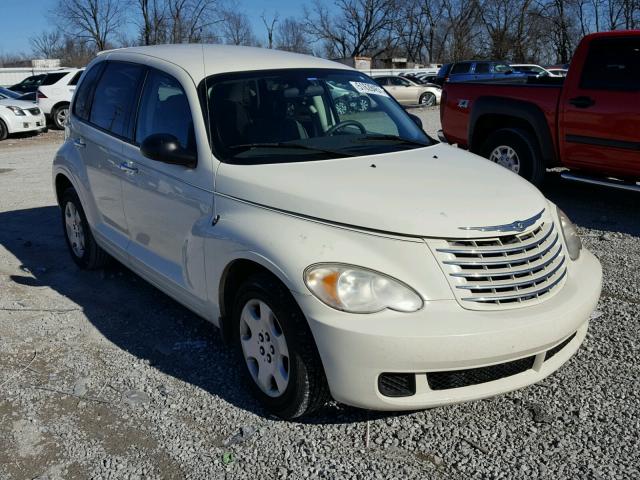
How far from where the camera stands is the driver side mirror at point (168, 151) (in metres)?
3.53

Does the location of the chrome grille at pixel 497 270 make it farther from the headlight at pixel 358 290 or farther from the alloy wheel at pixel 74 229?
the alloy wheel at pixel 74 229

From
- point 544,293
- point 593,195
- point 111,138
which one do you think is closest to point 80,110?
point 111,138

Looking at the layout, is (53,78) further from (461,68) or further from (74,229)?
(461,68)

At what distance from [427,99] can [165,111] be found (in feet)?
81.6

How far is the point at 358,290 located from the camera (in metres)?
2.77

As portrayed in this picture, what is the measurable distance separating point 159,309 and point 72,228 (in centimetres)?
144

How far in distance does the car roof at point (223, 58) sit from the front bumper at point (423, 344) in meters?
1.79

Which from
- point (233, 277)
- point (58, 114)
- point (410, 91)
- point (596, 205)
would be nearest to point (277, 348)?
point (233, 277)

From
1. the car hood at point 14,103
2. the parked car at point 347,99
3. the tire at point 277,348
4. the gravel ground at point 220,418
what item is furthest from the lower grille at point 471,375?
the car hood at point 14,103

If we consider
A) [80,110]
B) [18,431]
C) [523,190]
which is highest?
[80,110]

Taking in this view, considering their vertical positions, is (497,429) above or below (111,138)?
below

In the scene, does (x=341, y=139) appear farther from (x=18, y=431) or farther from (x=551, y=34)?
(x=551, y=34)

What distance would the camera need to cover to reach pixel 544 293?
3.00 meters

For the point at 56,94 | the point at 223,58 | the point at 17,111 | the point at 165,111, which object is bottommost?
the point at 17,111
